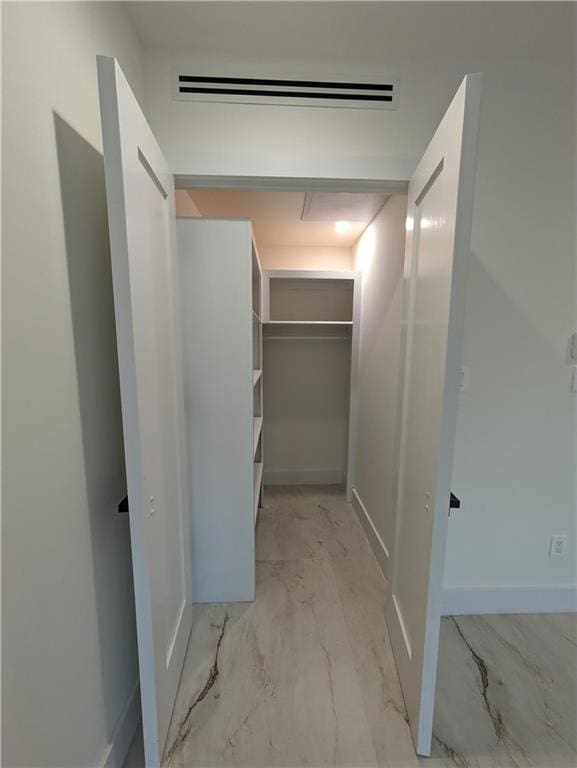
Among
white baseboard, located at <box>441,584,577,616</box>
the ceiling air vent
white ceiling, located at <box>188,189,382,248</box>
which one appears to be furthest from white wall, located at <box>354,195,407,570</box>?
the ceiling air vent

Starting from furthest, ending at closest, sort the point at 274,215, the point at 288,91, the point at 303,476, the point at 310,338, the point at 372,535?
the point at 303,476
the point at 310,338
the point at 274,215
the point at 372,535
the point at 288,91

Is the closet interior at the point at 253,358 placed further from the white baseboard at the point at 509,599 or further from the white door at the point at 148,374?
the white baseboard at the point at 509,599

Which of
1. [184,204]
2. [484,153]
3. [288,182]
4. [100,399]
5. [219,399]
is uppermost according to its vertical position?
[184,204]

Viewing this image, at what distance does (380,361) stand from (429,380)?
1.20 metres

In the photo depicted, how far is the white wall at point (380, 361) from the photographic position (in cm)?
193

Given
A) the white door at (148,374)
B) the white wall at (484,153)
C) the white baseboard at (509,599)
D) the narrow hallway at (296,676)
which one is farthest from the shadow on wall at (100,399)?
the white baseboard at (509,599)

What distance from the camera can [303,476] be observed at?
10.7ft

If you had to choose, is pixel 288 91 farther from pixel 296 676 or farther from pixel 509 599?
pixel 509 599

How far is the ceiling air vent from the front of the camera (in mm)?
1314

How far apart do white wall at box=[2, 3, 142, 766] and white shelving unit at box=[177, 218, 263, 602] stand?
493 millimetres

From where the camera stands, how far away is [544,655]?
58.6 inches

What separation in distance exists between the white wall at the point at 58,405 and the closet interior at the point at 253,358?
1.68ft

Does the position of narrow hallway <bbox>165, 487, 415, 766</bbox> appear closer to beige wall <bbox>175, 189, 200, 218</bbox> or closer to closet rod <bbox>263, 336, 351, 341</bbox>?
closet rod <bbox>263, 336, 351, 341</bbox>

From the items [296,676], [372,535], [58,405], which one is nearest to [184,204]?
[58,405]
